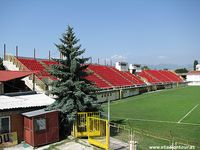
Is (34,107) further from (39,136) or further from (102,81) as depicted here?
(102,81)

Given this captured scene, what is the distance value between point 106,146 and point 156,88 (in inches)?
2116

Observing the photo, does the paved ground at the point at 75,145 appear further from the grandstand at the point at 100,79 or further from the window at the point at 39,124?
the grandstand at the point at 100,79

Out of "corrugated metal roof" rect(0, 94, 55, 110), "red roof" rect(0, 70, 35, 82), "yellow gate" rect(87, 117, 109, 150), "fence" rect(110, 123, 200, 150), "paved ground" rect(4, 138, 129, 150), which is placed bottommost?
"paved ground" rect(4, 138, 129, 150)

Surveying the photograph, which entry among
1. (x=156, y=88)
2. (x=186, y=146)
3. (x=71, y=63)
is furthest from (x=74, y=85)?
(x=156, y=88)

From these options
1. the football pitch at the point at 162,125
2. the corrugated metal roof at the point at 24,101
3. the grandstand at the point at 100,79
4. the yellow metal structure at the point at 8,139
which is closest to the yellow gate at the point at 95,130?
the football pitch at the point at 162,125

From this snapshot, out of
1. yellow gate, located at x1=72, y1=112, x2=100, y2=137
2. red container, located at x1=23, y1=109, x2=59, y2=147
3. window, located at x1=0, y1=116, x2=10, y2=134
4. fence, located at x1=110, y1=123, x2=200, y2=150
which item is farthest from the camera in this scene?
yellow gate, located at x1=72, y1=112, x2=100, y2=137

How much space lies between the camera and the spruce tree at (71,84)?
19078 millimetres

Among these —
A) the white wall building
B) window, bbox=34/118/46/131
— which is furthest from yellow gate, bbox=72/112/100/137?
the white wall building

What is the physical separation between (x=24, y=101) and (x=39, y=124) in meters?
2.91

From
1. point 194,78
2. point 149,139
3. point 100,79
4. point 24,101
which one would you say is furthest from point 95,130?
point 194,78

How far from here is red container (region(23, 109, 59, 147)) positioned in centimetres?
1706

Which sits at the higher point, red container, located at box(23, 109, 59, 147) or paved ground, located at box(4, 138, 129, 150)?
red container, located at box(23, 109, 59, 147)

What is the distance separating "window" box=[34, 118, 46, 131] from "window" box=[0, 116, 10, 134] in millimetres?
1924

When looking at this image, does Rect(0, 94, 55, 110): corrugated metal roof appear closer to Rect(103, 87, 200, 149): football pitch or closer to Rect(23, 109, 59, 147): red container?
Rect(23, 109, 59, 147): red container
